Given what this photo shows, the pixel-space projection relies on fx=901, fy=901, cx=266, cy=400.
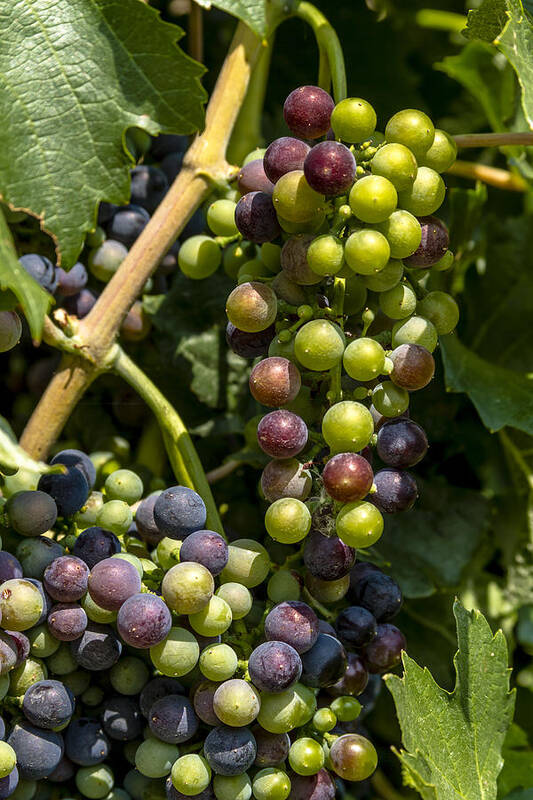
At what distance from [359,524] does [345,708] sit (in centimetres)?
20

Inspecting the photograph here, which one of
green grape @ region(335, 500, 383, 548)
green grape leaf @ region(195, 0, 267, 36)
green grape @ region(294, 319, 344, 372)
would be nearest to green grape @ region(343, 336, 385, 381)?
green grape @ region(294, 319, 344, 372)

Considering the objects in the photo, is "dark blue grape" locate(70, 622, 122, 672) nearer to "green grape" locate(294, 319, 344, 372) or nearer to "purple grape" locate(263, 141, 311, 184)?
"green grape" locate(294, 319, 344, 372)

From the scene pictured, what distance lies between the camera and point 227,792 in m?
0.79

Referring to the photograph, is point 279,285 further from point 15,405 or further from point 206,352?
point 15,405

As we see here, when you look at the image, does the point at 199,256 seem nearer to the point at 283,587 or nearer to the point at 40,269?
the point at 40,269

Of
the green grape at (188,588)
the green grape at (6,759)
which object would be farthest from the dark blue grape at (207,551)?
the green grape at (6,759)

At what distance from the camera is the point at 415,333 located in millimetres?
824

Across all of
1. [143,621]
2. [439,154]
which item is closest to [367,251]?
[439,154]

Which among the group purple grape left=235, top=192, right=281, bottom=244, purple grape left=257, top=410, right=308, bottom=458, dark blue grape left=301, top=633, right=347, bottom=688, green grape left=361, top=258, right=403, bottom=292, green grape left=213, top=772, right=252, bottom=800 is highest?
purple grape left=235, top=192, right=281, bottom=244

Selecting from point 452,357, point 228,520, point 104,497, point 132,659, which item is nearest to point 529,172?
point 452,357

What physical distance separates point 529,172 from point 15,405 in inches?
30.8

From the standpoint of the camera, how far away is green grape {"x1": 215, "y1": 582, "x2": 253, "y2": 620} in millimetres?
812

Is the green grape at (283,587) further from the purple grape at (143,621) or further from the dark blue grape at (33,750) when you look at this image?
the dark blue grape at (33,750)

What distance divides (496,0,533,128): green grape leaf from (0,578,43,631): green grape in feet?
2.02
